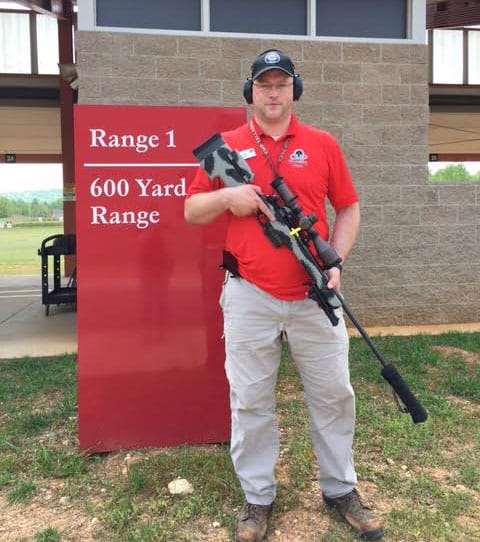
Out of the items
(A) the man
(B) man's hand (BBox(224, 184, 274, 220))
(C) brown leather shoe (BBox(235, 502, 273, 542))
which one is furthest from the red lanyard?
(C) brown leather shoe (BBox(235, 502, 273, 542))

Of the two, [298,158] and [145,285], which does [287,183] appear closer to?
[298,158]

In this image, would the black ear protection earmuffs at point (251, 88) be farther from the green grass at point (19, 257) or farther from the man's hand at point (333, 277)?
the green grass at point (19, 257)

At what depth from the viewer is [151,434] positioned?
3305mm

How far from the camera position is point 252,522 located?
2.48 metres

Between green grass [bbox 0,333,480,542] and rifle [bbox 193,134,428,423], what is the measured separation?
3.58ft

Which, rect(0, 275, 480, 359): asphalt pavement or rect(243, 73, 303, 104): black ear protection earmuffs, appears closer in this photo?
rect(243, 73, 303, 104): black ear protection earmuffs

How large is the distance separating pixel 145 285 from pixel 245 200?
1.15m

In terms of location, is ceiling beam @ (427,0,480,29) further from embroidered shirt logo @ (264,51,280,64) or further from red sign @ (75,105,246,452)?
embroidered shirt logo @ (264,51,280,64)

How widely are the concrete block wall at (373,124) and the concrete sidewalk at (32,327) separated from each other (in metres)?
2.65

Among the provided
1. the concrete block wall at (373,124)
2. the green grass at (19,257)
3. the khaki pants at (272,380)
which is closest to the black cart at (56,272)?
the concrete block wall at (373,124)

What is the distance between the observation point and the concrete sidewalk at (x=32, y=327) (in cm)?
591

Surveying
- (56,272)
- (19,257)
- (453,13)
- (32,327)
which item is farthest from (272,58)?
(19,257)

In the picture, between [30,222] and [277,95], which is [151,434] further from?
[30,222]

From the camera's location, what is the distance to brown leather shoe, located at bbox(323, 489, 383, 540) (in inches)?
96.3
